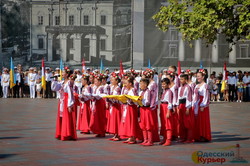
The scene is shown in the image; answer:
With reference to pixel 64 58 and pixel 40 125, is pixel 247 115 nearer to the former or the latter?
pixel 40 125

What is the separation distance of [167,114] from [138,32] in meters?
25.8

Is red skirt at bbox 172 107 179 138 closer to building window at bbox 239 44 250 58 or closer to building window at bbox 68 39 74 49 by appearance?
building window at bbox 239 44 250 58

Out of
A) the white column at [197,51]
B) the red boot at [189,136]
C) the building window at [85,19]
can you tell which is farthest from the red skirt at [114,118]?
the building window at [85,19]

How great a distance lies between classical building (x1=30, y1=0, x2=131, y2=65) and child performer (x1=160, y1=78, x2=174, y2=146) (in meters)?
26.1

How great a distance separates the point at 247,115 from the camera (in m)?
20.0

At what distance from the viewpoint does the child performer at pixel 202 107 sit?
41.7ft

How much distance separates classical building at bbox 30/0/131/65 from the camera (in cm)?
3878

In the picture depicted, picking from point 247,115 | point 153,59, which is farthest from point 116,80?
point 153,59

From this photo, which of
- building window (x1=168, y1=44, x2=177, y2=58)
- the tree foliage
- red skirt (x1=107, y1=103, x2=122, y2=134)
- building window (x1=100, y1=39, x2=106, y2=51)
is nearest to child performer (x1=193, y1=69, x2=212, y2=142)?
red skirt (x1=107, y1=103, x2=122, y2=134)

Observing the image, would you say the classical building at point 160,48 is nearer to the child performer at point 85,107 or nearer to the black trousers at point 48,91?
the black trousers at point 48,91

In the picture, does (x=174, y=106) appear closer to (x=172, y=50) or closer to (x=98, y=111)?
(x=98, y=111)

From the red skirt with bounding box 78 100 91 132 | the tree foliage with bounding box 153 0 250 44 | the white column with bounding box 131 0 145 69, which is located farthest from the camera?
the white column with bounding box 131 0 145 69

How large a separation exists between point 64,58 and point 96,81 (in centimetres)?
2533

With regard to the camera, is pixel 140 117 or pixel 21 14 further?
pixel 21 14
